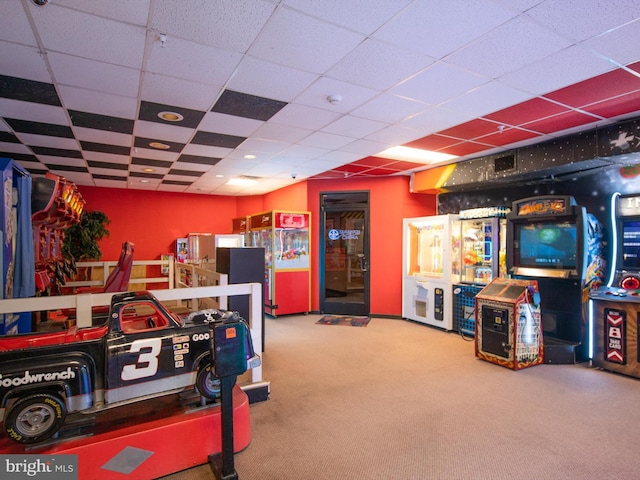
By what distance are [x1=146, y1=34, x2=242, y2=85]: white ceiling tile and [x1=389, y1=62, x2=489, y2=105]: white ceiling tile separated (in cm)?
146

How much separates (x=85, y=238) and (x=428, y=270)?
7.15 metres

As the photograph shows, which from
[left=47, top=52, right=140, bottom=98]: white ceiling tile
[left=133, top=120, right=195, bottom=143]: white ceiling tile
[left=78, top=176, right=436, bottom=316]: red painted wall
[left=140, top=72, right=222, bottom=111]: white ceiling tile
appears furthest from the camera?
[left=78, top=176, right=436, bottom=316]: red painted wall

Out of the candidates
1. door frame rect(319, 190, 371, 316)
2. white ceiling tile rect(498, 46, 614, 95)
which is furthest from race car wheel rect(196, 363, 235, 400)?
door frame rect(319, 190, 371, 316)

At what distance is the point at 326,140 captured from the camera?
15.6ft

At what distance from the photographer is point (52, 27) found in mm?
2305

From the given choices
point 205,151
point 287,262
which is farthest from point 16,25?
point 287,262

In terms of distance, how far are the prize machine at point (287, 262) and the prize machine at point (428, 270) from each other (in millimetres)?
1947

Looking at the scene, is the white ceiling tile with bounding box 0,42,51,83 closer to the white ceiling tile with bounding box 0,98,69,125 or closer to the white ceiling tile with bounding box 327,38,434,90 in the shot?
the white ceiling tile with bounding box 0,98,69,125

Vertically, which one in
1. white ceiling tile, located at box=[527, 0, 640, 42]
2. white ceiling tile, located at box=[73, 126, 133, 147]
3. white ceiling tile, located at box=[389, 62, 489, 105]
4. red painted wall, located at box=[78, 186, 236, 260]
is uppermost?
white ceiling tile, located at box=[73, 126, 133, 147]

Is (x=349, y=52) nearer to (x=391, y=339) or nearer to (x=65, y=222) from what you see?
(x=391, y=339)

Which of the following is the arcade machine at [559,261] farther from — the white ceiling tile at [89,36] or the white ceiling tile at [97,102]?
the white ceiling tile at [97,102]

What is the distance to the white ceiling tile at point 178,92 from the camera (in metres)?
3.06

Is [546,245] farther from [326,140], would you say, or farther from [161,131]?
[161,131]

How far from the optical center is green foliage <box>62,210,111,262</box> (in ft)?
25.4
